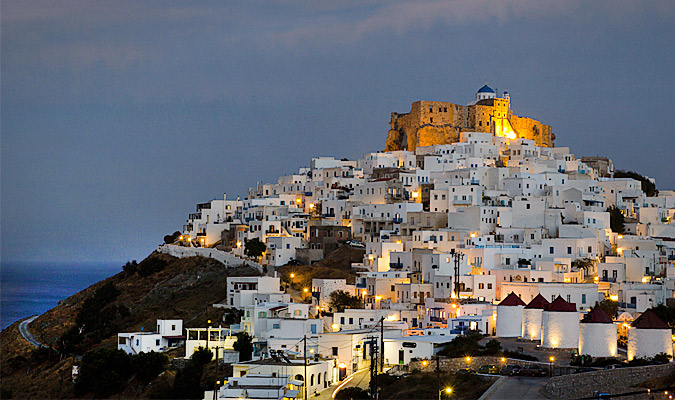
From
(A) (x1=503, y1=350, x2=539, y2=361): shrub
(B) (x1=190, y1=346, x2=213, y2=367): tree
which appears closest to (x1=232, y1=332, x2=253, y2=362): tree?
(B) (x1=190, y1=346, x2=213, y2=367): tree

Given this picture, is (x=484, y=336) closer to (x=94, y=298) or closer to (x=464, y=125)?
(x=94, y=298)

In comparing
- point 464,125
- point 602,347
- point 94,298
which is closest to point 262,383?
point 602,347

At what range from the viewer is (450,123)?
71125 millimetres

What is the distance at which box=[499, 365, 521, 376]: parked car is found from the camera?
32372 millimetres

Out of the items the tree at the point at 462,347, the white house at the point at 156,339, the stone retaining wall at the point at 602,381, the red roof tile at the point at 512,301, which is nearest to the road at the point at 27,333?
the white house at the point at 156,339

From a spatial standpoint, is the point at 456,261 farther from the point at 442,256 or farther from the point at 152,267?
the point at 152,267

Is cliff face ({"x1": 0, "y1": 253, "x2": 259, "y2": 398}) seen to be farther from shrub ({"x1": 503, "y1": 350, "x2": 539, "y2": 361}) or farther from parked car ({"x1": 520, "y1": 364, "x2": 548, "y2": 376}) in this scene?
parked car ({"x1": 520, "y1": 364, "x2": 548, "y2": 376})

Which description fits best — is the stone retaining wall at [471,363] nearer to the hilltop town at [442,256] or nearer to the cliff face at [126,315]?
the hilltop town at [442,256]

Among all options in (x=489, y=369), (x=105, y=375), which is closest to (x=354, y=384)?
(x=489, y=369)

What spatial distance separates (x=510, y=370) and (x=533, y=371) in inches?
31.5

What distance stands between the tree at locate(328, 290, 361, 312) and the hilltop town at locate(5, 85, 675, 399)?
0.29 ft

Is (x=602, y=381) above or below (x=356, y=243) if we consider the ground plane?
below

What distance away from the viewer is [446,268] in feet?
148

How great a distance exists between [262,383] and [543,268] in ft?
54.9
